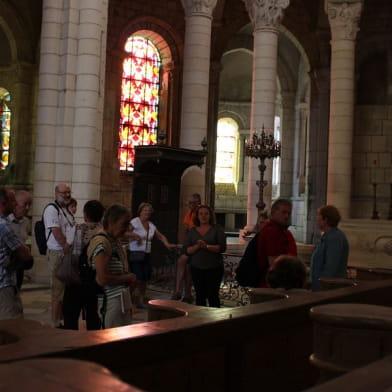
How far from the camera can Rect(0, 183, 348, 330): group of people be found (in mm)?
5117

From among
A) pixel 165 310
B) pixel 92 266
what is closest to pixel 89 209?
pixel 92 266

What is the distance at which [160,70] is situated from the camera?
24.0 m

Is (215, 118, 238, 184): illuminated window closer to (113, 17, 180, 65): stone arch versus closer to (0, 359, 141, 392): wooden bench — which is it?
(113, 17, 180, 65): stone arch

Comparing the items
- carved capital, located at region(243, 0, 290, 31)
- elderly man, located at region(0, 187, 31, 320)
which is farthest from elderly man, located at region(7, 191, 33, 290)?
carved capital, located at region(243, 0, 290, 31)

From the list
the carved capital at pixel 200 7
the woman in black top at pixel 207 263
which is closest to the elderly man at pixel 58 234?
the woman in black top at pixel 207 263

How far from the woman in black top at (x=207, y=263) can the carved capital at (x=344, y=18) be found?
12.4 meters

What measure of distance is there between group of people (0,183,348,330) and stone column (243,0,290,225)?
978 cm

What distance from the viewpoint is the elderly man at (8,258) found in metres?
5.20

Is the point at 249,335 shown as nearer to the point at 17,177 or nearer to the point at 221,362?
the point at 221,362

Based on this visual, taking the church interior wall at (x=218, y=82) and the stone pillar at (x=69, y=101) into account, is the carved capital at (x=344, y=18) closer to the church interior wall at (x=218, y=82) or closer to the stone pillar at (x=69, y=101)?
the church interior wall at (x=218, y=82)

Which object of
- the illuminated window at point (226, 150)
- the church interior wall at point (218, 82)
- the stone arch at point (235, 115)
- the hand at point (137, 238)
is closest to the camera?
the hand at point (137, 238)

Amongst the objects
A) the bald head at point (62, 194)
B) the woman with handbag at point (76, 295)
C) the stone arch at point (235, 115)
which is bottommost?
the woman with handbag at point (76, 295)

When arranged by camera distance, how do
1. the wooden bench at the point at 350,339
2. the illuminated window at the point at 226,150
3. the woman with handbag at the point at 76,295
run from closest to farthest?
the wooden bench at the point at 350,339 → the woman with handbag at the point at 76,295 → the illuminated window at the point at 226,150

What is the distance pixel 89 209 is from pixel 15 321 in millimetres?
3126
